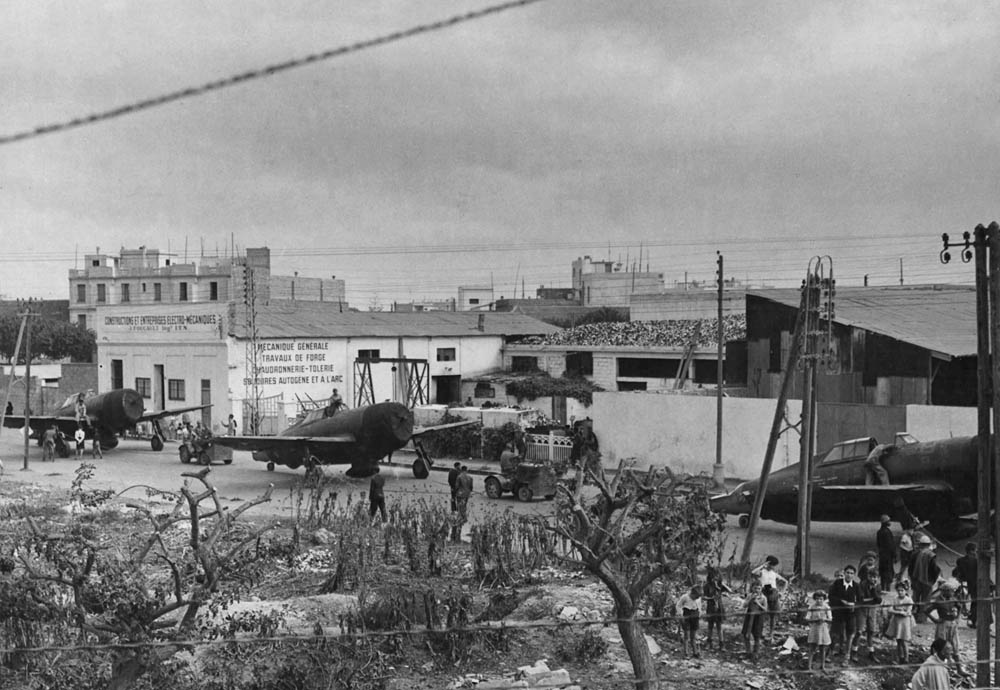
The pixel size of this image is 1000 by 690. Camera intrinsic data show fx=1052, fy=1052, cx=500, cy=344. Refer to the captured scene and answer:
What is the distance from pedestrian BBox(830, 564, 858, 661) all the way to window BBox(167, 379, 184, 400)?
3519cm

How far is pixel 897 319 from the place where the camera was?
30422 millimetres

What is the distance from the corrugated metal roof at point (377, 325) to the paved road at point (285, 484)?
636 centimetres

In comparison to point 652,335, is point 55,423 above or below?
below

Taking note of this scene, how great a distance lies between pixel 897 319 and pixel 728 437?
6.19 m

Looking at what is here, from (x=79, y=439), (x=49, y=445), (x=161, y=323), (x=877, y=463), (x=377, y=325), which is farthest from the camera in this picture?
(x=377, y=325)

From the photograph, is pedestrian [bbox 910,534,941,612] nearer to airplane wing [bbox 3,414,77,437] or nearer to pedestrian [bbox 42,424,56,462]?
pedestrian [bbox 42,424,56,462]

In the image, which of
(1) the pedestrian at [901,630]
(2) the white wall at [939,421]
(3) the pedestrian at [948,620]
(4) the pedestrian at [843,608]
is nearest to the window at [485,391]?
(2) the white wall at [939,421]

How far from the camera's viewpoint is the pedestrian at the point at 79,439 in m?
36.3

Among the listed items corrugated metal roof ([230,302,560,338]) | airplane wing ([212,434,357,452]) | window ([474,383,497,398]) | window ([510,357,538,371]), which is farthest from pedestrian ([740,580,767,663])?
window ([510,357,538,371])

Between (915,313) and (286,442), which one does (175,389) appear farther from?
(915,313)

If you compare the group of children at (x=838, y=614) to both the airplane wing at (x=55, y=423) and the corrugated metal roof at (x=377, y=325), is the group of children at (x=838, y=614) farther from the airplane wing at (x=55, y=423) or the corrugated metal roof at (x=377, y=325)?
the corrugated metal roof at (x=377, y=325)

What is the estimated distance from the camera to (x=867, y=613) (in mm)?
13883

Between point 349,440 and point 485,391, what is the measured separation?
53.7 feet

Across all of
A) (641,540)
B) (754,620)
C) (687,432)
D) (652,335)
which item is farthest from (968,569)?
(652,335)
